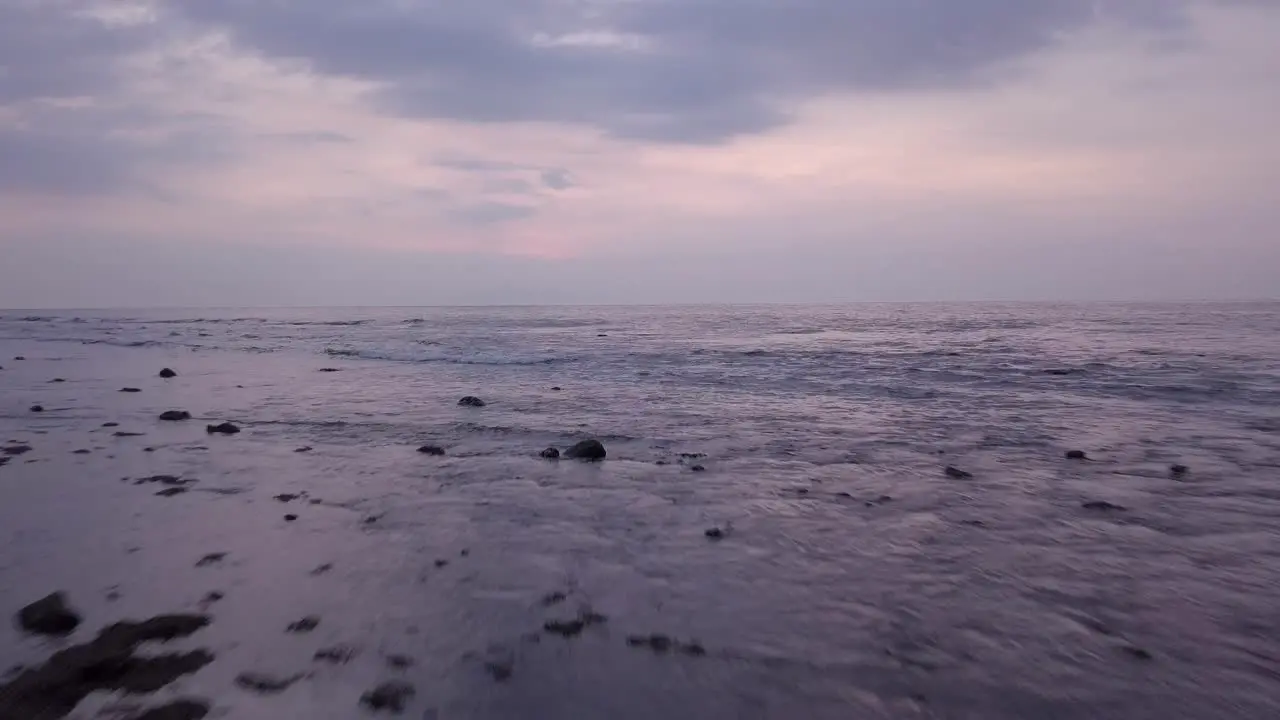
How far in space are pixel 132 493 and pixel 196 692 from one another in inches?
234

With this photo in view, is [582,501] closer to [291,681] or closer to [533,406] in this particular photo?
[291,681]

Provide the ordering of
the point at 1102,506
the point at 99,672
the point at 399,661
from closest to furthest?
the point at 99,672
the point at 399,661
the point at 1102,506

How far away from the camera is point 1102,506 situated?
837 centimetres

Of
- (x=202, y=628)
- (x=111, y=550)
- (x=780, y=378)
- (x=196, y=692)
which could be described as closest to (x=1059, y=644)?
(x=196, y=692)

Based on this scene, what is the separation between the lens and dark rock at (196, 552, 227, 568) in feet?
21.3

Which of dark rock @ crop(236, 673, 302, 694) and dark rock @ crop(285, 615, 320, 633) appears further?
dark rock @ crop(285, 615, 320, 633)

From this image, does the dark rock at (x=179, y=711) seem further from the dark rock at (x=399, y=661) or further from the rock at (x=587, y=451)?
the rock at (x=587, y=451)

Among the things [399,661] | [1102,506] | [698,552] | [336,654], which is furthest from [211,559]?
[1102,506]

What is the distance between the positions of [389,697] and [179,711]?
3.89ft

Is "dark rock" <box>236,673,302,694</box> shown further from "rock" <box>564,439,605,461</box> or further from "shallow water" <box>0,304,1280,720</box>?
"rock" <box>564,439,605,461</box>

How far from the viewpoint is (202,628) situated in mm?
5188

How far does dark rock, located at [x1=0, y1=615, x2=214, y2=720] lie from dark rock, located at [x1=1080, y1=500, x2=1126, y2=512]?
914cm

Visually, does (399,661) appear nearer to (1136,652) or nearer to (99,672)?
(99,672)

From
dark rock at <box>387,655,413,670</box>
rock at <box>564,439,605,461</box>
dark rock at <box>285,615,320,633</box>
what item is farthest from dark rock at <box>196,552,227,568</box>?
rock at <box>564,439,605,461</box>
